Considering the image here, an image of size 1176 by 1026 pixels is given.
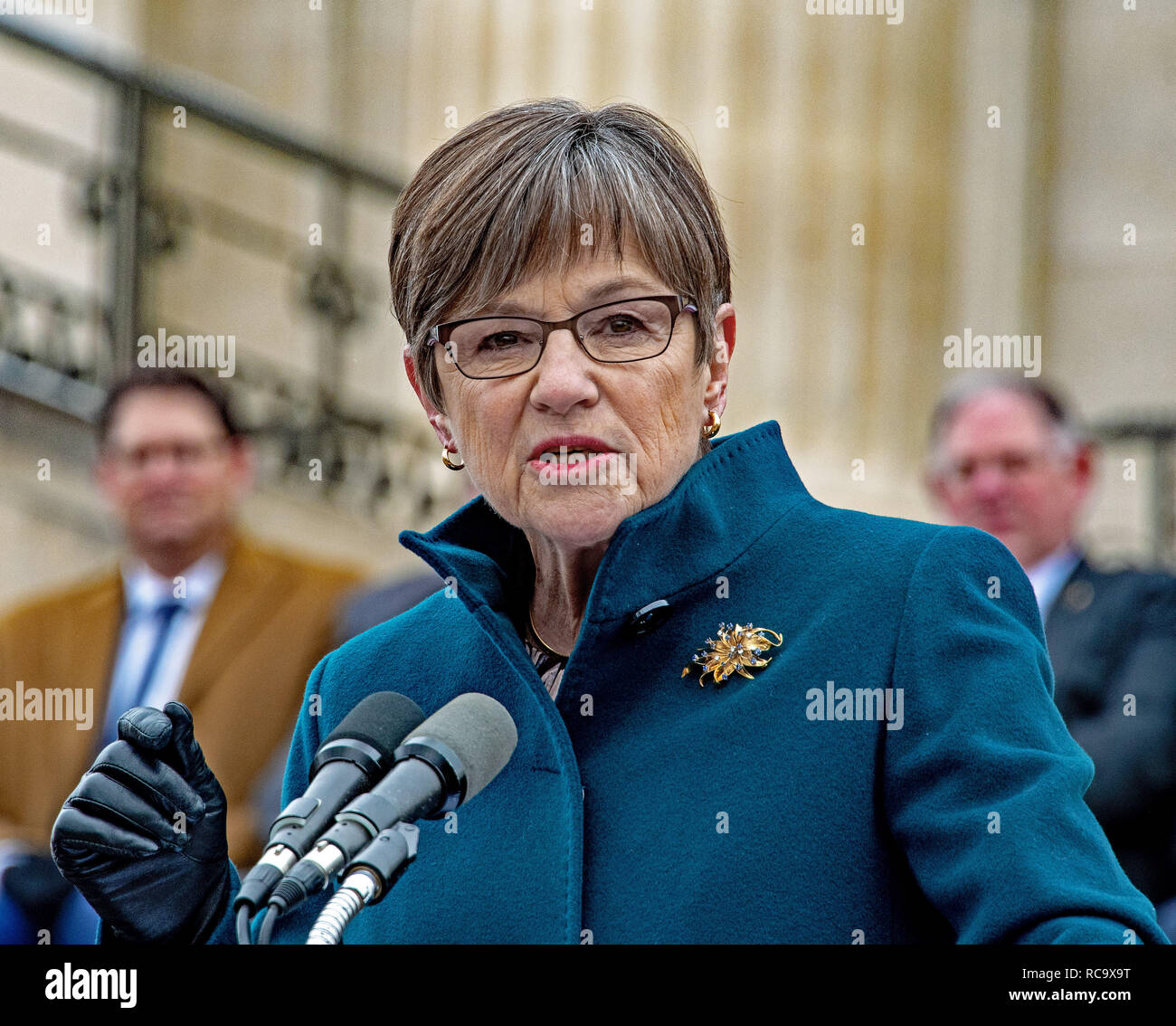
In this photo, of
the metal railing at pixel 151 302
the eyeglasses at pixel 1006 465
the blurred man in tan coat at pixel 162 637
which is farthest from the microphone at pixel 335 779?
the metal railing at pixel 151 302

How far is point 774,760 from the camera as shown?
5.20 ft

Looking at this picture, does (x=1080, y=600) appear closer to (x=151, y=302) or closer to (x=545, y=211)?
(x=545, y=211)

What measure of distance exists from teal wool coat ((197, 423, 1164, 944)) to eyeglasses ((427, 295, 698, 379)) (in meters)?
0.15

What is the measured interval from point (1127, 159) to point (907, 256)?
4.11ft

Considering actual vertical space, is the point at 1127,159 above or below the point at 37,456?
above

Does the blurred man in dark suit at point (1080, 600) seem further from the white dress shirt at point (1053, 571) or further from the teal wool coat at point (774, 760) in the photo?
the teal wool coat at point (774, 760)

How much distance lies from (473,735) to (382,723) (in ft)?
0.24

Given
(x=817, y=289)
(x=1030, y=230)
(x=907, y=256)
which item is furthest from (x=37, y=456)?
(x=1030, y=230)

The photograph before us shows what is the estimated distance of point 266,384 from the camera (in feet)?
21.9

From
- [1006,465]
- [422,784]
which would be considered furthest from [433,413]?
[1006,465]

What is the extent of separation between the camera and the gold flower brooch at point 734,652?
1666 millimetres
